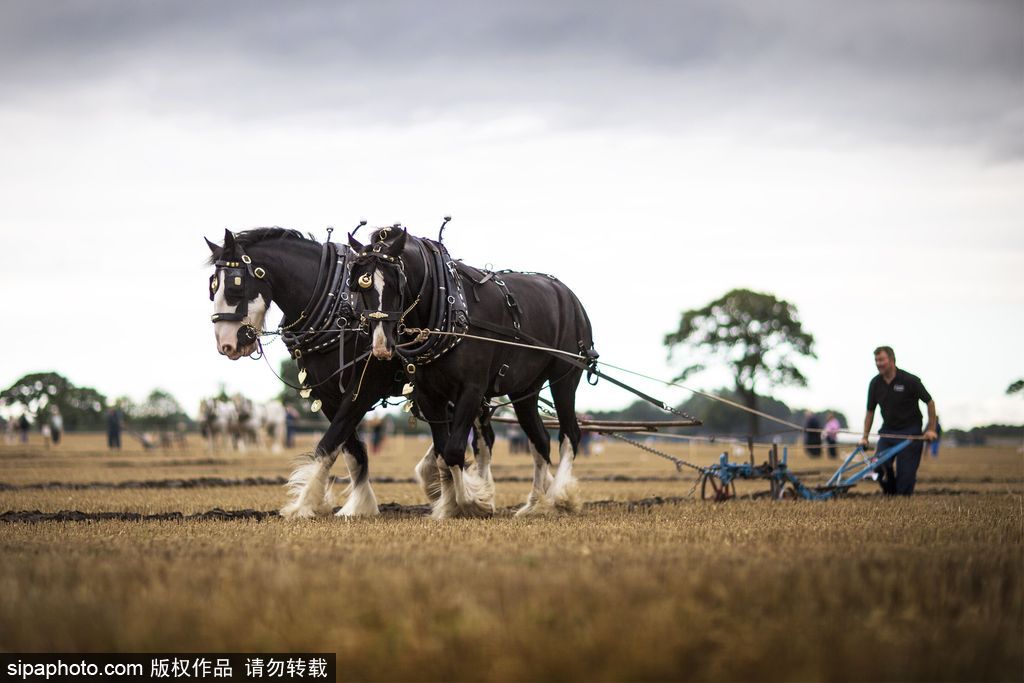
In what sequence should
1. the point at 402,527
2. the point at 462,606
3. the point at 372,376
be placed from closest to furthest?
the point at 462,606 → the point at 402,527 → the point at 372,376

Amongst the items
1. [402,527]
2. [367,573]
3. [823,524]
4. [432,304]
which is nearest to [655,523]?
[823,524]

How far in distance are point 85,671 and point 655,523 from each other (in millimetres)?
5934

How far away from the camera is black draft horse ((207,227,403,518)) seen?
10.6 meters

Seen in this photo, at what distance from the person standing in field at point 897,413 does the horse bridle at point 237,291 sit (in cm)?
799

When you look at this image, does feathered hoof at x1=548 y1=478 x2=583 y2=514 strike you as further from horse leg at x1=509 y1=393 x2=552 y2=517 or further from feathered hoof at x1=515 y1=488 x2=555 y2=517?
horse leg at x1=509 y1=393 x2=552 y2=517

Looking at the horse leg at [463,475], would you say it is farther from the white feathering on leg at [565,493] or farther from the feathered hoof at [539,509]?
the white feathering on leg at [565,493]

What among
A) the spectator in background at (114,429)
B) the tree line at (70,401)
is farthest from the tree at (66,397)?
the spectator in background at (114,429)

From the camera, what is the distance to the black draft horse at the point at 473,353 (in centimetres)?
1012

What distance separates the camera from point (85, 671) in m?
4.50

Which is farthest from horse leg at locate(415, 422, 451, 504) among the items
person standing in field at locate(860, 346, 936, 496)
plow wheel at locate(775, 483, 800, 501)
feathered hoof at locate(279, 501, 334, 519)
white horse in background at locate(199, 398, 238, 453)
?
white horse in background at locate(199, 398, 238, 453)

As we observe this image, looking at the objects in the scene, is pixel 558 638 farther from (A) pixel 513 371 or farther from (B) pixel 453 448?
(A) pixel 513 371

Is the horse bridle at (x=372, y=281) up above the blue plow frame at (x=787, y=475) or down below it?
above

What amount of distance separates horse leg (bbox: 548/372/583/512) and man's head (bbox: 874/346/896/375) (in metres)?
4.83

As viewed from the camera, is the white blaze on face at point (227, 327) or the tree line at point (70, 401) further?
the tree line at point (70, 401)
